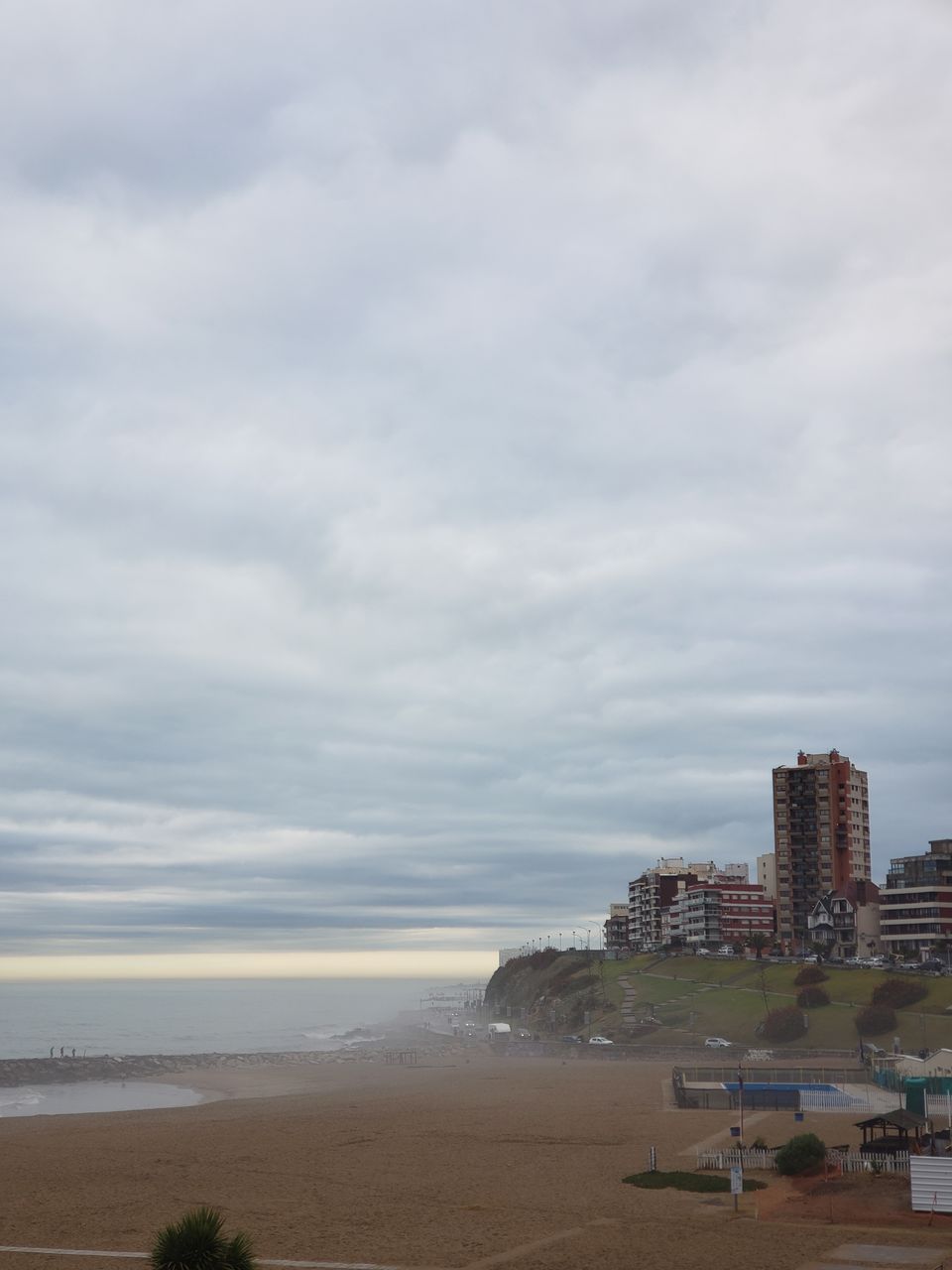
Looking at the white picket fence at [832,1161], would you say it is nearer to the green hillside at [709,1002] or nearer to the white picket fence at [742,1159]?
the white picket fence at [742,1159]

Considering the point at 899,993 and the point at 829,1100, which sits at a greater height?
the point at 899,993

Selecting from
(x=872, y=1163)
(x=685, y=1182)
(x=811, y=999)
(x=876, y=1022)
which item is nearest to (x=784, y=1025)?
(x=811, y=999)

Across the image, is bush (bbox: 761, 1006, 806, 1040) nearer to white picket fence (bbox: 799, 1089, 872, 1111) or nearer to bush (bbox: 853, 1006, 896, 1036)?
bush (bbox: 853, 1006, 896, 1036)

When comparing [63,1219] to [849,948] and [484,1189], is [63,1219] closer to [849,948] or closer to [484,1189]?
[484,1189]

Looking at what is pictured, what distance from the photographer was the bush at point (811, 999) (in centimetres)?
10381

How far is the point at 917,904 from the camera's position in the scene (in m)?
144

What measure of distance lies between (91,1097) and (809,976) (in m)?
67.7

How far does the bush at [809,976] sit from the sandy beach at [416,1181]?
147 feet

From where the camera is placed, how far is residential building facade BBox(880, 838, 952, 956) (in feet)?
464

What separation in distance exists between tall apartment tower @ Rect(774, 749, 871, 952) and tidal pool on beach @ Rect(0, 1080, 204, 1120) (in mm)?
122952

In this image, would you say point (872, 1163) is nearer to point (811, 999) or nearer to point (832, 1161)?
point (832, 1161)

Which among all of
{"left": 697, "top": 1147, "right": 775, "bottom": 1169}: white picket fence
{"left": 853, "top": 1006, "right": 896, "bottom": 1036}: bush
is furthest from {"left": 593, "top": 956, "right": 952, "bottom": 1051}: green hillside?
{"left": 697, "top": 1147, "right": 775, "bottom": 1169}: white picket fence

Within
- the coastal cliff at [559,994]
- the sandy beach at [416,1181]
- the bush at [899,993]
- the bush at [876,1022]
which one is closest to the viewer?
the sandy beach at [416,1181]

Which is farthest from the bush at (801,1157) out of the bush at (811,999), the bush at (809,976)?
the bush at (809,976)
